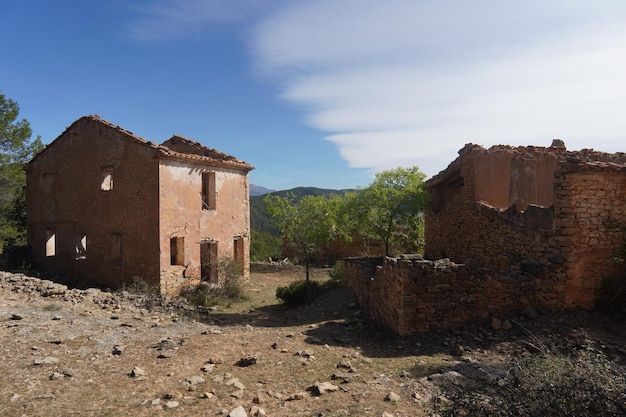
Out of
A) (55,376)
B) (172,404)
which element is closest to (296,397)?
(172,404)

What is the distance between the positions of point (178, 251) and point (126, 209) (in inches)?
92.7

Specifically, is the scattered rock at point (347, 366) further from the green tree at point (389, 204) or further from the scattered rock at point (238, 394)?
the green tree at point (389, 204)

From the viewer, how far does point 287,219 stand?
50.1 feet

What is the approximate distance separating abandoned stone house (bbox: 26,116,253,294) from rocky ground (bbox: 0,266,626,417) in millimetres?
3667

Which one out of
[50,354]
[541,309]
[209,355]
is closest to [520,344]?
[541,309]

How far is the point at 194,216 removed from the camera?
15453mm

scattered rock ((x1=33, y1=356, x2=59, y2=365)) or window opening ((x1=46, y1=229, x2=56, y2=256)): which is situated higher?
window opening ((x1=46, y1=229, x2=56, y2=256))

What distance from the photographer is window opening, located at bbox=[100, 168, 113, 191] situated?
49.9 feet

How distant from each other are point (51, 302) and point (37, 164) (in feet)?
28.0

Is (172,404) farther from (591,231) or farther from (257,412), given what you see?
(591,231)

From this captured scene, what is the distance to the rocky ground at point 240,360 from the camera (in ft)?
17.1

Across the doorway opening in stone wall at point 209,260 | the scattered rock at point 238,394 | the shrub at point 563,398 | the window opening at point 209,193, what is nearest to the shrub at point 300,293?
the doorway opening in stone wall at point 209,260

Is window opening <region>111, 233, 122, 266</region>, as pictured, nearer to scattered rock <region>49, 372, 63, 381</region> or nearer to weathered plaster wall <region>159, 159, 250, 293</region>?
weathered plaster wall <region>159, 159, 250, 293</region>

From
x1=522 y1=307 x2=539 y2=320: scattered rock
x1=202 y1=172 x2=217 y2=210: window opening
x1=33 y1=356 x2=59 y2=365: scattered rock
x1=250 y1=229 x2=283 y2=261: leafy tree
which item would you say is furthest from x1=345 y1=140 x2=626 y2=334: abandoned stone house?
x1=250 y1=229 x2=283 y2=261: leafy tree
